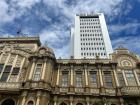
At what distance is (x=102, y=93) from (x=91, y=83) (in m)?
2.74

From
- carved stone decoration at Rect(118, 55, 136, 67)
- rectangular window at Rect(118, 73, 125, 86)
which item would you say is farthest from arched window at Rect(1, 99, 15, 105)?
carved stone decoration at Rect(118, 55, 136, 67)

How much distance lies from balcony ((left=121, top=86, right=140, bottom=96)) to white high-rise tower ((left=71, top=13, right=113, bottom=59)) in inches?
2328

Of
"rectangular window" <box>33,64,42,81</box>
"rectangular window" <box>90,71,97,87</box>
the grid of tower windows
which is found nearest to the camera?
"rectangular window" <box>33,64,42,81</box>

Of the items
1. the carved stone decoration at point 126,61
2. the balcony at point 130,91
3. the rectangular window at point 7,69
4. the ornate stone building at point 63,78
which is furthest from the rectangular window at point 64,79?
the carved stone decoration at point 126,61

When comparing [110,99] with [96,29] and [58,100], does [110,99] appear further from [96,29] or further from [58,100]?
[96,29]

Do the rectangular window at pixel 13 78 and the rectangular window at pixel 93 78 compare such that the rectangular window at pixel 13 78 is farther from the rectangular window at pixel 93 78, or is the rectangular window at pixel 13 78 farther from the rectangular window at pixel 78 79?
the rectangular window at pixel 93 78

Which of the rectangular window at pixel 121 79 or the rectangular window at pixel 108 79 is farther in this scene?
the rectangular window at pixel 121 79

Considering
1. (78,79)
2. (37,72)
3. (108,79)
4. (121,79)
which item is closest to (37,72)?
(37,72)

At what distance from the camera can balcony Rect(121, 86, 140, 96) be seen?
2568cm

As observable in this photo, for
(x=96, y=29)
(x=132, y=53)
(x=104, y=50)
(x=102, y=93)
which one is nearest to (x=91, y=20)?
(x=96, y=29)

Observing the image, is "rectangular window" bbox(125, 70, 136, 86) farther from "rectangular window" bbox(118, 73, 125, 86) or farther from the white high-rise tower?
the white high-rise tower

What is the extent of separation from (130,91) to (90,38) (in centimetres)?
7467

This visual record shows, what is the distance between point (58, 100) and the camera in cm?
2564

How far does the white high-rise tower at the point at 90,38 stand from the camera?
9194cm
